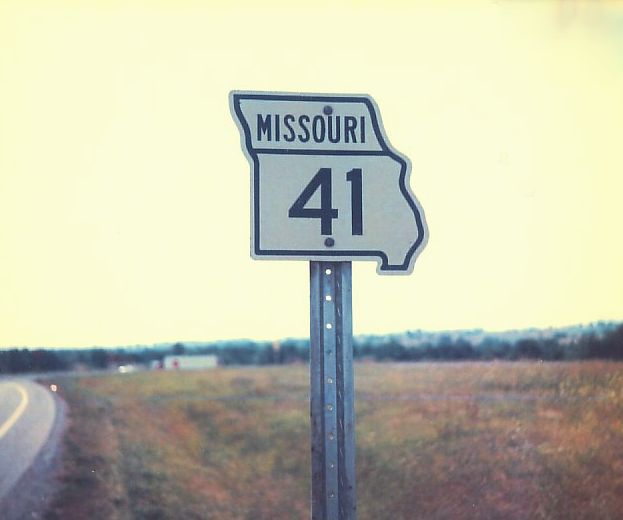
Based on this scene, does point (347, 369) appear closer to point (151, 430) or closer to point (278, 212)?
point (278, 212)

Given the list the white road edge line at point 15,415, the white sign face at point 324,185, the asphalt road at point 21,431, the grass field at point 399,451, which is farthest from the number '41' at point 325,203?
the white road edge line at point 15,415

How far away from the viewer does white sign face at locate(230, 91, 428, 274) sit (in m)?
2.31

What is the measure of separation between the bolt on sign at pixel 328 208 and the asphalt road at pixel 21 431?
29.1 feet

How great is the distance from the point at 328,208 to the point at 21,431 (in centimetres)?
1550

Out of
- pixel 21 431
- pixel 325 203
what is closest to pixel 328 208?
pixel 325 203

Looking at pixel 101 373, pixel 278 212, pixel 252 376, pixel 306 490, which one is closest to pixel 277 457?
pixel 306 490

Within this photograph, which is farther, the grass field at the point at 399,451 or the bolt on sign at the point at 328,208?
the grass field at the point at 399,451

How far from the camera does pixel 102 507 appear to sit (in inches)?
373

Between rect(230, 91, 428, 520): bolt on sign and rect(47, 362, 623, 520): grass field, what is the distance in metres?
6.98

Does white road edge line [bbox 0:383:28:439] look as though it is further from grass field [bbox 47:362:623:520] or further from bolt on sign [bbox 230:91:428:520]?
bolt on sign [bbox 230:91:428:520]

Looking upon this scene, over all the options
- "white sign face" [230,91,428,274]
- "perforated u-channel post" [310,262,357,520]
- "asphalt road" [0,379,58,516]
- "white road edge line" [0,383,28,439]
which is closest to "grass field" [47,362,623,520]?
"asphalt road" [0,379,58,516]

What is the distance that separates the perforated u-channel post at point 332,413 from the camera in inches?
88.7

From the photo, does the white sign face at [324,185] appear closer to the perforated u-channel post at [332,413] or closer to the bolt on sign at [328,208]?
the bolt on sign at [328,208]

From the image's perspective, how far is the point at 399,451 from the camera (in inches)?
439
